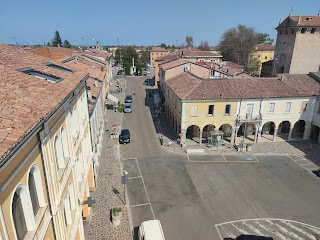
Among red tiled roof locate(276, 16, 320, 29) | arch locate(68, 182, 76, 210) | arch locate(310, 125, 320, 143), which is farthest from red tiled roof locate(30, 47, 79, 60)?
arch locate(310, 125, 320, 143)

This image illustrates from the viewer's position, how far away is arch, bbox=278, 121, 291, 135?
126 ft

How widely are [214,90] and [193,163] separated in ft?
34.1

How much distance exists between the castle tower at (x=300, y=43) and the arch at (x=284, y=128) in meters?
15.6

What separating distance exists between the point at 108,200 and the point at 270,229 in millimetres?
13872

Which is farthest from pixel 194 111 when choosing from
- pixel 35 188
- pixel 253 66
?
pixel 253 66

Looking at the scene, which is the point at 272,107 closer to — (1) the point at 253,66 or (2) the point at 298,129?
(2) the point at 298,129

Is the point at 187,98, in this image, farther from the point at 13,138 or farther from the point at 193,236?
the point at 13,138

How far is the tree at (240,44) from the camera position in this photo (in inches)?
3561

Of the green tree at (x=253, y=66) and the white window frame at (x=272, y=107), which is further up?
the green tree at (x=253, y=66)

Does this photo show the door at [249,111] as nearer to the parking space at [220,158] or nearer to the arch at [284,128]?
the parking space at [220,158]

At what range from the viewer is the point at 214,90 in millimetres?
33125

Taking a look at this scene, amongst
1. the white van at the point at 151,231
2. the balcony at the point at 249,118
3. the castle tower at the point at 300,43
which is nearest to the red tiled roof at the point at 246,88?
the balcony at the point at 249,118

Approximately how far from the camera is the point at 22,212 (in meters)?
8.38

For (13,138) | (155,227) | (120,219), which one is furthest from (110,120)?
(13,138)
